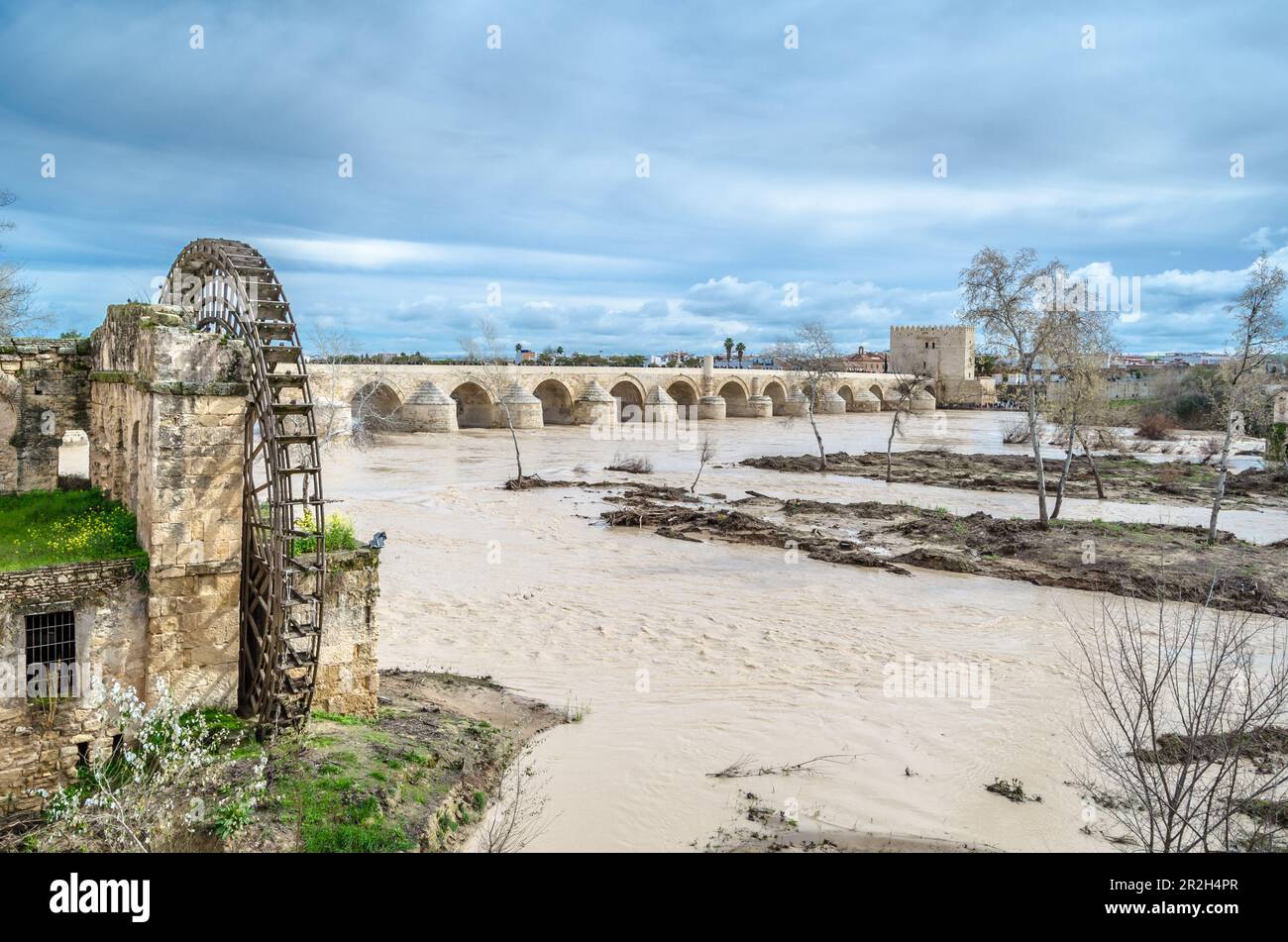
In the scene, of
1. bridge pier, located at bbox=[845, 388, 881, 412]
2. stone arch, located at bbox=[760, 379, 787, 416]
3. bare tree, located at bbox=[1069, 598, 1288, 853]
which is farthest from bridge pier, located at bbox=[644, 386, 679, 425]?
bare tree, located at bbox=[1069, 598, 1288, 853]

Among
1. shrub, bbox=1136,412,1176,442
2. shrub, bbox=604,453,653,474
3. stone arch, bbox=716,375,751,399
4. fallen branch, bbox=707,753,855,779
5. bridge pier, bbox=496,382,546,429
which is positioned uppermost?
stone arch, bbox=716,375,751,399

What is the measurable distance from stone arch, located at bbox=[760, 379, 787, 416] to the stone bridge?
80 mm

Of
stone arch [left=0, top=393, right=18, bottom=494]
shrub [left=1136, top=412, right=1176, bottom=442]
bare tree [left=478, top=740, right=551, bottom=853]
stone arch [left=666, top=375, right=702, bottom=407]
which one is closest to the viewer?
bare tree [left=478, top=740, right=551, bottom=853]

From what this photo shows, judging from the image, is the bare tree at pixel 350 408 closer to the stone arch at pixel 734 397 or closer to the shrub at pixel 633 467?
the shrub at pixel 633 467

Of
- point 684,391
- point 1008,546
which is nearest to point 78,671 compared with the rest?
point 1008,546

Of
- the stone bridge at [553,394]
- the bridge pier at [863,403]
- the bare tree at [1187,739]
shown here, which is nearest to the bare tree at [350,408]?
the stone bridge at [553,394]

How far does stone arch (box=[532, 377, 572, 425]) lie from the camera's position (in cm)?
5262

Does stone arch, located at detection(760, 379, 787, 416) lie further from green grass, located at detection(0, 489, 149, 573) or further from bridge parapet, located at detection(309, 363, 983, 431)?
green grass, located at detection(0, 489, 149, 573)

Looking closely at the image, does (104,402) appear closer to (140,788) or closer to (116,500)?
(116,500)

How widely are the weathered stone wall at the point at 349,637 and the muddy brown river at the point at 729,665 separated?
6.71 ft

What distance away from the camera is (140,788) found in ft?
21.6

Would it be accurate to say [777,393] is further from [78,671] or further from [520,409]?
[78,671]

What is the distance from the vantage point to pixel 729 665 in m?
12.0

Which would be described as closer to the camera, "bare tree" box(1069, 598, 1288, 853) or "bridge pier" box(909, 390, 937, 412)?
"bare tree" box(1069, 598, 1288, 853)
